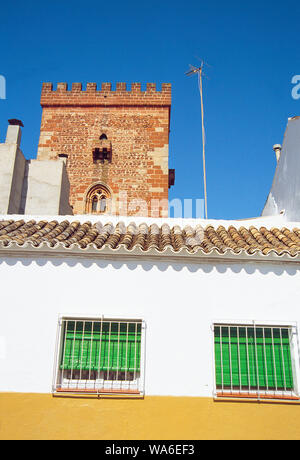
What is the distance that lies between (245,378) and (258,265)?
1592mm

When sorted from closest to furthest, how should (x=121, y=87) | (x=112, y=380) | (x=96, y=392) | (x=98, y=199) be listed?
(x=96, y=392) < (x=112, y=380) < (x=98, y=199) < (x=121, y=87)

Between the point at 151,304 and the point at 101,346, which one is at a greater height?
the point at 151,304

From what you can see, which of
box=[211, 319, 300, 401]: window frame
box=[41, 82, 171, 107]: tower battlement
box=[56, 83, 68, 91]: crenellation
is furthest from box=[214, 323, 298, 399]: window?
box=[56, 83, 68, 91]: crenellation

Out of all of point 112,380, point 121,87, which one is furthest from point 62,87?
point 112,380

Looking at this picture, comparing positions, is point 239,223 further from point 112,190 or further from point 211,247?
point 112,190

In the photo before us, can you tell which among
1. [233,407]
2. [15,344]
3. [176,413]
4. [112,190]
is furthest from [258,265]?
[112,190]

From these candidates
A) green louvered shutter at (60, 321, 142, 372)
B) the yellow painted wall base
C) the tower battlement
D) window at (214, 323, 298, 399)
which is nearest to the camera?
the yellow painted wall base

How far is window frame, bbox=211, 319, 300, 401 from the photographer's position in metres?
5.39

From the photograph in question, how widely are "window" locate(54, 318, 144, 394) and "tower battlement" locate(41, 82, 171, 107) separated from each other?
15.3 m

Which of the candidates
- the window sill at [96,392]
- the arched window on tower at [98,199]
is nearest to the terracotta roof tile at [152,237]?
the window sill at [96,392]

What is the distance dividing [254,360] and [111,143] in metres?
14.6

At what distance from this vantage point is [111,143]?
18.7 meters

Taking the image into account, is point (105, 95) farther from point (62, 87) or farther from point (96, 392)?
point (96, 392)

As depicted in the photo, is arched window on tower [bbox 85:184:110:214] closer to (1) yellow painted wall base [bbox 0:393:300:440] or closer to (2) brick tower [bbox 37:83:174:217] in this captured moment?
(2) brick tower [bbox 37:83:174:217]
